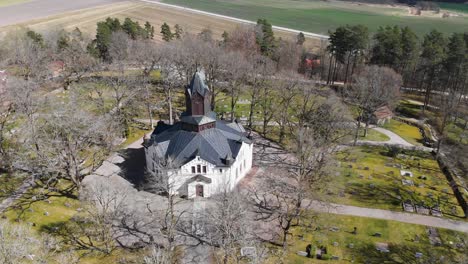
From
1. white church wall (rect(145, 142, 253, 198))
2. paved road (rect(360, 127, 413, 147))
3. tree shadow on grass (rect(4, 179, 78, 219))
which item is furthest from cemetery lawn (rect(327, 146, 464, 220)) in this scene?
tree shadow on grass (rect(4, 179, 78, 219))

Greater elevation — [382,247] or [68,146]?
[68,146]

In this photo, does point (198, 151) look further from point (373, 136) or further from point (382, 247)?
point (373, 136)

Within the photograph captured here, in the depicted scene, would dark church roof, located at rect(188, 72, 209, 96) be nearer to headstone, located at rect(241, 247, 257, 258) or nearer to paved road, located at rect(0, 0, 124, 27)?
headstone, located at rect(241, 247, 257, 258)

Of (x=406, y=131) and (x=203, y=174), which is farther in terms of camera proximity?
(x=406, y=131)

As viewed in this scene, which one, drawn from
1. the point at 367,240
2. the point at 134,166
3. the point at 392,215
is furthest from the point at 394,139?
the point at 134,166

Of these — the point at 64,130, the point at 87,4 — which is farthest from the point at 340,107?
the point at 87,4

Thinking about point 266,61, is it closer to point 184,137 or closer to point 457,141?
point 184,137

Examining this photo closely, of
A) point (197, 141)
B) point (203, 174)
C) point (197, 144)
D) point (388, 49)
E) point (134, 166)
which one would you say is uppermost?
point (388, 49)
